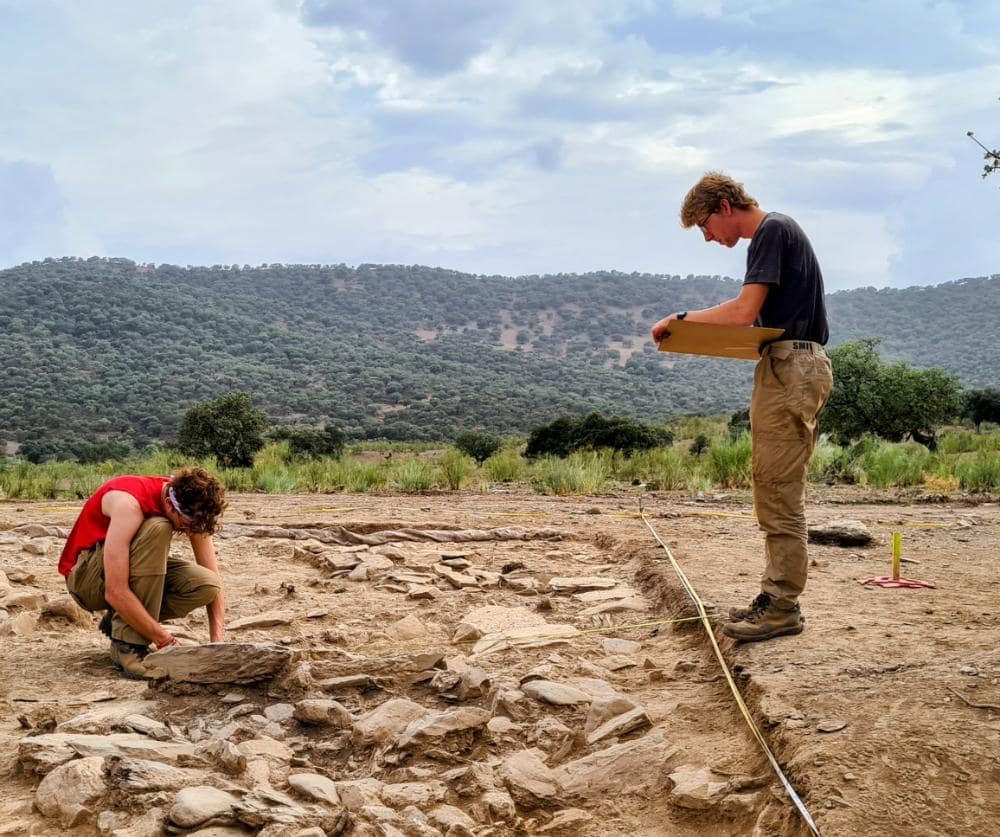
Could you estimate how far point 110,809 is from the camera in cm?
280

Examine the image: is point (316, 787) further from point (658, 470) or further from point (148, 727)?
point (658, 470)

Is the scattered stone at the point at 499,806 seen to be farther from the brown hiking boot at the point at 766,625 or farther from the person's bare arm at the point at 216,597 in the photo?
the person's bare arm at the point at 216,597

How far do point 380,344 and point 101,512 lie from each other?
7726 centimetres

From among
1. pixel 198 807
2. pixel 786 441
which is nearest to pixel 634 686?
pixel 786 441

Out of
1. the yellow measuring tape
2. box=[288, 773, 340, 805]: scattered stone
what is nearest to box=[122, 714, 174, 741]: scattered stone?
box=[288, 773, 340, 805]: scattered stone

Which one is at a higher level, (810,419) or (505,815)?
(810,419)

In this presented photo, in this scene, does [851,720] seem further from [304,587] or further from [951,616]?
[304,587]

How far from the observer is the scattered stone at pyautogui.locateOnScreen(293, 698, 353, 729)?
3.59 metres

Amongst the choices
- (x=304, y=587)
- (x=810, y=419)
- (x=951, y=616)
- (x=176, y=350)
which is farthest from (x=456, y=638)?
(x=176, y=350)

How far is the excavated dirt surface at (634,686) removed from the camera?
2725mm

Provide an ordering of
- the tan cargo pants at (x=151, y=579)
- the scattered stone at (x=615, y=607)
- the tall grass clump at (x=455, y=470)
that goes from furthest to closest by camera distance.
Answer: the tall grass clump at (x=455, y=470) < the scattered stone at (x=615, y=607) < the tan cargo pants at (x=151, y=579)

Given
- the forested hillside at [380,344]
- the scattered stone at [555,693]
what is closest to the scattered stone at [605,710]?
the scattered stone at [555,693]

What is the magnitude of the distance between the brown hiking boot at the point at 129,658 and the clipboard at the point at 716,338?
2.73 meters

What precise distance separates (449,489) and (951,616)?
8661 millimetres
